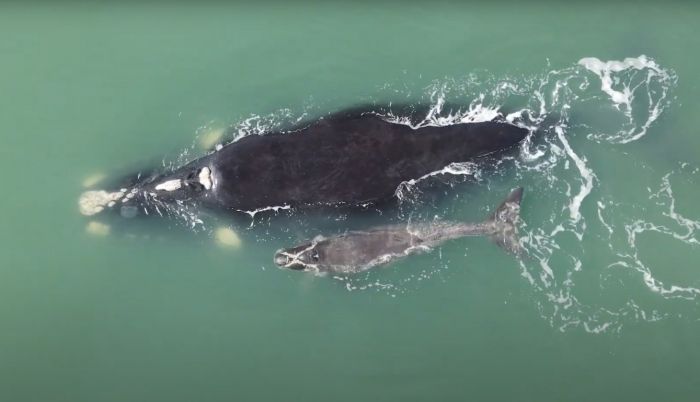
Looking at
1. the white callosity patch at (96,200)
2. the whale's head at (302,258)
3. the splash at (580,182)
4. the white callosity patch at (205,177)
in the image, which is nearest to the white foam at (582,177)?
the splash at (580,182)

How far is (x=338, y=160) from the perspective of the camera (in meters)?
12.5

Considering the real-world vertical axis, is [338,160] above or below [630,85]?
below

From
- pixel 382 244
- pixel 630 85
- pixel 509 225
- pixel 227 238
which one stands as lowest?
pixel 227 238

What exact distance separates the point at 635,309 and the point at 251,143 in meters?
8.71

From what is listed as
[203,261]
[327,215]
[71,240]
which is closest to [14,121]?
[71,240]

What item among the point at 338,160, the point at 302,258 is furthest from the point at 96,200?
the point at 338,160

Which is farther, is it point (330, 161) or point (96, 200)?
point (96, 200)

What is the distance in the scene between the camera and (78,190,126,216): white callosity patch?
1319 cm

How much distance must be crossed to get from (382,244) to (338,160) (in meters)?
1.97

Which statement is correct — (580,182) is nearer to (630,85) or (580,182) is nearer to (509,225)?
(509,225)

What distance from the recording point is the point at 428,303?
12.6m

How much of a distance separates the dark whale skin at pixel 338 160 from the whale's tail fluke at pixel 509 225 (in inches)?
45.4

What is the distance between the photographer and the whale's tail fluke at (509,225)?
1261cm

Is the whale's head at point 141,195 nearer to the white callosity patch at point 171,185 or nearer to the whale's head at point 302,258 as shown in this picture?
the white callosity patch at point 171,185
